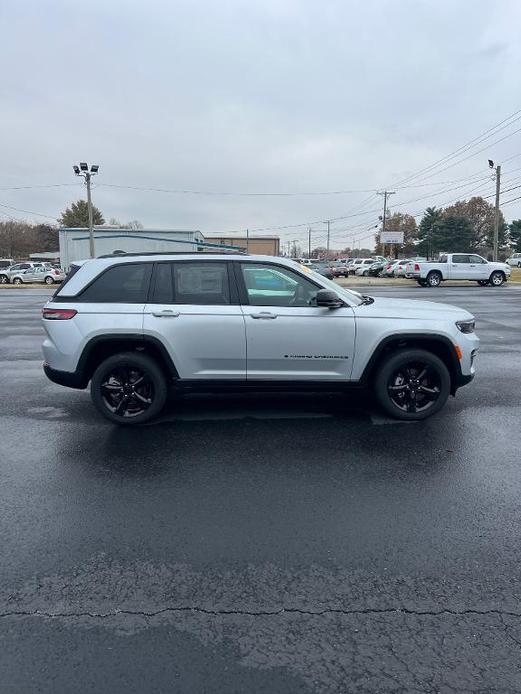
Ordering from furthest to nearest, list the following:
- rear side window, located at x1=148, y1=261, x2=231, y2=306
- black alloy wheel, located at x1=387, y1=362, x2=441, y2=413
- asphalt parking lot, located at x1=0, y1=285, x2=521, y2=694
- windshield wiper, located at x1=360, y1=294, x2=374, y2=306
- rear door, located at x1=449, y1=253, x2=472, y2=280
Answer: rear door, located at x1=449, y1=253, x2=472, y2=280
windshield wiper, located at x1=360, y1=294, x2=374, y2=306
black alloy wheel, located at x1=387, y1=362, x2=441, y2=413
rear side window, located at x1=148, y1=261, x2=231, y2=306
asphalt parking lot, located at x1=0, y1=285, x2=521, y2=694

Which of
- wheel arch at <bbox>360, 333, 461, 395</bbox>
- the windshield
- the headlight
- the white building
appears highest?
the white building

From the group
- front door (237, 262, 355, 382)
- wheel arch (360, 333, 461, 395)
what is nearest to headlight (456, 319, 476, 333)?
wheel arch (360, 333, 461, 395)

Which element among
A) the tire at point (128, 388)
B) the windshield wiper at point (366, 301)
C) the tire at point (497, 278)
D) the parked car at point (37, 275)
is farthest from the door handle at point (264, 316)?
the parked car at point (37, 275)

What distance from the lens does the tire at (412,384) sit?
5.36 meters

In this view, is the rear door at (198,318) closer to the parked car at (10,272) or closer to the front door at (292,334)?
the front door at (292,334)

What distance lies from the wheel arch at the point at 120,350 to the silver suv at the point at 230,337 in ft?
0.04

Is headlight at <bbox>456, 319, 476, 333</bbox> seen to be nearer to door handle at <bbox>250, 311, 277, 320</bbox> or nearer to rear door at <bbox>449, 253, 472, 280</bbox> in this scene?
door handle at <bbox>250, 311, 277, 320</bbox>

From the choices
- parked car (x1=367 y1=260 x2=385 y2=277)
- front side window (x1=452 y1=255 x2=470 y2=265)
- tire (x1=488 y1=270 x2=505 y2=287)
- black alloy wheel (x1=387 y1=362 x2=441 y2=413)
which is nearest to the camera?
black alloy wheel (x1=387 y1=362 x2=441 y2=413)

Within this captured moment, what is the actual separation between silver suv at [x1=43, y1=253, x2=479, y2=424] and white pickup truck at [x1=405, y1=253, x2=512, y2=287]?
85.2 ft

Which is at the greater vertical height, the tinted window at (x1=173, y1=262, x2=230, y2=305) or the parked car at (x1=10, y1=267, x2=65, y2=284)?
the parked car at (x1=10, y1=267, x2=65, y2=284)

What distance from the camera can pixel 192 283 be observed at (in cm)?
538

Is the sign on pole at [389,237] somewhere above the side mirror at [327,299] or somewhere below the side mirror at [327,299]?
above

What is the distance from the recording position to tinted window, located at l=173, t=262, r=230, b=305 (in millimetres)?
5328

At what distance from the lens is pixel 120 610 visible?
2.63 m
